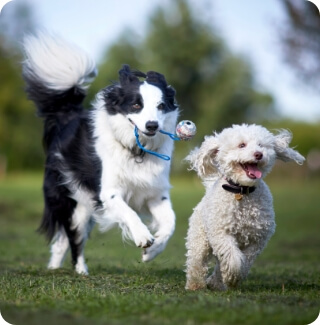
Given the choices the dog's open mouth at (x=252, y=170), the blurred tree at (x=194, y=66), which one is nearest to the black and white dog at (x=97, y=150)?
the dog's open mouth at (x=252, y=170)

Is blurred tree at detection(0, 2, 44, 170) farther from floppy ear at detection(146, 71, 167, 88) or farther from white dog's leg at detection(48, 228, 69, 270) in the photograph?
floppy ear at detection(146, 71, 167, 88)

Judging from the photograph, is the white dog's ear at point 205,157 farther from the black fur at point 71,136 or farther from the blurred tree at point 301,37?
the blurred tree at point 301,37

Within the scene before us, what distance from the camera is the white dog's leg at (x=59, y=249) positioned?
844 cm

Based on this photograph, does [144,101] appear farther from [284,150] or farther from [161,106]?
[284,150]

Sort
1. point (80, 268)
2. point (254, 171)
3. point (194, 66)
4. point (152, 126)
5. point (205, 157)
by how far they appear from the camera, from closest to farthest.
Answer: point (254, 171)
point (205, 157)
point (152, 126)
point (80, 268)
point (194, 66)

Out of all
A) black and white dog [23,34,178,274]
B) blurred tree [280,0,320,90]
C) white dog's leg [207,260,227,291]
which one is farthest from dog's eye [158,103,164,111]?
blurred tree [280,0,320,90]

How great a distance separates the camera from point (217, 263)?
621 centimetres

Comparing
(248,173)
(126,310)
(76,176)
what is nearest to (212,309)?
(126,310)

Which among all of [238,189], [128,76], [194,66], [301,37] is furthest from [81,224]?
[194,66]

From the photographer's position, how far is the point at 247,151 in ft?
18.3

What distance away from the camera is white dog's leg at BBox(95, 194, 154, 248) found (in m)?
6.41

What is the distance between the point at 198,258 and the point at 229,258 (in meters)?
0.57

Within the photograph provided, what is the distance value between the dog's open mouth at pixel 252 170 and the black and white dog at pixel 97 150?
1.22m

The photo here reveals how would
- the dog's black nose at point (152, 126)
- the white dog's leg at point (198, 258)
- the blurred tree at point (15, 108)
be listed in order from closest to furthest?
the white dog's leg at point (198, 258)
the dog's black nose at point (152, 126)
the blurred tree at point (15, 108)
